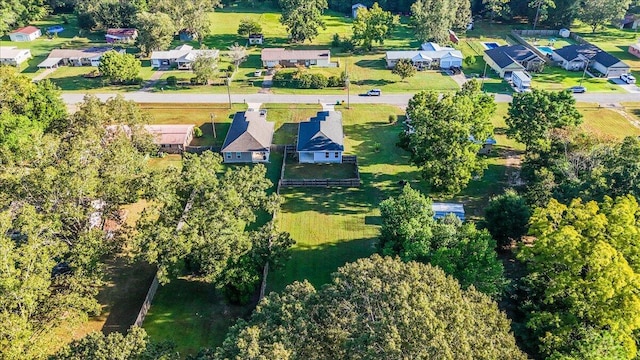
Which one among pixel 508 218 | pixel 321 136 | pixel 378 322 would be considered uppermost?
pixel 378 322

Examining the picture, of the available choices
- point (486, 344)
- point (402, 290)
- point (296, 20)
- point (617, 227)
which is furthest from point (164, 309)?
point (296, 20)

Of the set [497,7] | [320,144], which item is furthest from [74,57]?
[497,7]

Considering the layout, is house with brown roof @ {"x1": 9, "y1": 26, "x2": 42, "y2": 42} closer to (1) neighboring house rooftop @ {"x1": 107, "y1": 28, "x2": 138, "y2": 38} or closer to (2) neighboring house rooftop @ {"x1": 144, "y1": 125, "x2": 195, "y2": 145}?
(1) neighboring house rooftop @ {"x1": 107, "y1": 28, "x2": 138, "y2": 38}

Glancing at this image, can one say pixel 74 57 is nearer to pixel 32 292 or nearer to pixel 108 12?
pixel 108 12

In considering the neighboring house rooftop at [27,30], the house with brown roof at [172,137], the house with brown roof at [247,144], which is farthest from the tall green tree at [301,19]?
the neighboring house rooftop at [27,30]

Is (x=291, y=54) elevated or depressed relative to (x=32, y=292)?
elevated
